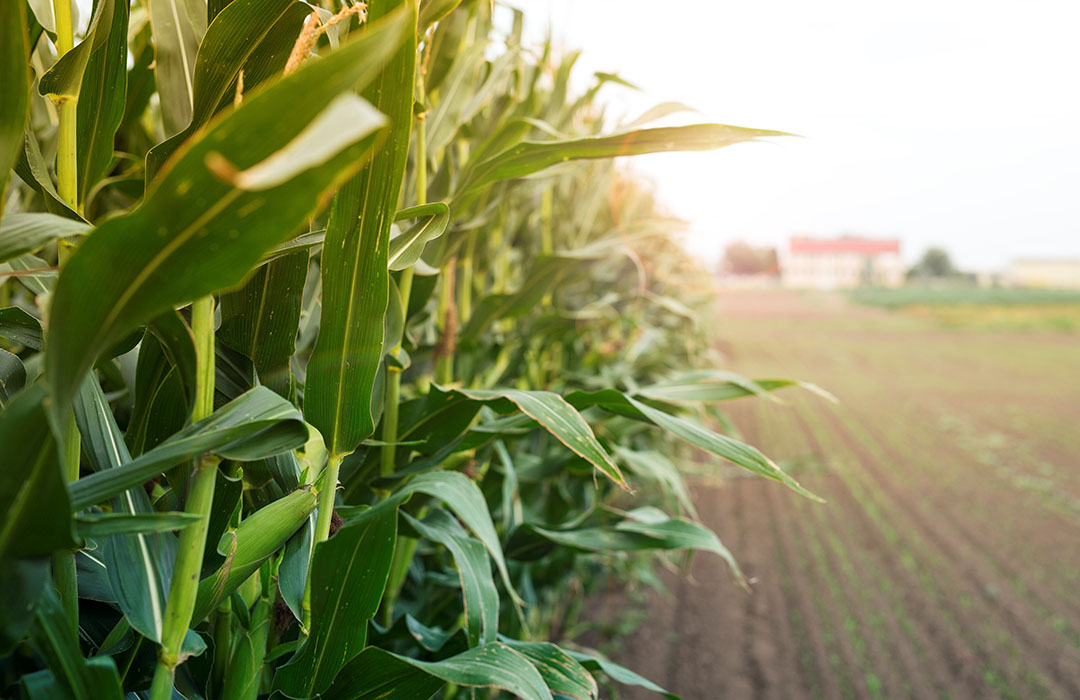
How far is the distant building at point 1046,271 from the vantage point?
51.6 meters

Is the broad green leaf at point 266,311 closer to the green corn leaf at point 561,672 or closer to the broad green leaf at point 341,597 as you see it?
the broad green leaf at point 341,597

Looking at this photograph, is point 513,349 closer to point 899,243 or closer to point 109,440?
point 109,440

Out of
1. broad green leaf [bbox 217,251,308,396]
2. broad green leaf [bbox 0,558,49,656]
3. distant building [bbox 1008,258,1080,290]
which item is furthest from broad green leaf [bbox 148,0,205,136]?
distant building [bbox 1008,258,1080,290]

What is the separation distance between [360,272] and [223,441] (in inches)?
5.9

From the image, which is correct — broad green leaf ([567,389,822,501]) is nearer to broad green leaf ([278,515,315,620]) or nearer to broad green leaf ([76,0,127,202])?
broad green leaf ([278,515,315,620])

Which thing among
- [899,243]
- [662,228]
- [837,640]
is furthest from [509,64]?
[899,243]

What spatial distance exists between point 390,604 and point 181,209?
2.33 feet

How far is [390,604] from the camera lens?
0.90 metres

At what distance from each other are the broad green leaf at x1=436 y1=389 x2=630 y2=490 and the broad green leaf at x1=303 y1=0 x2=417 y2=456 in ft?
0.47

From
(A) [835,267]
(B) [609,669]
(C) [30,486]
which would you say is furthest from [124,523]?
(A) [835,267]

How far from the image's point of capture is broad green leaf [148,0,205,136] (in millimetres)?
547

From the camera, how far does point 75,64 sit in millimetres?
491

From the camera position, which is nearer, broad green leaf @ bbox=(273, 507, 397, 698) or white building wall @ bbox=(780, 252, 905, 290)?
broad green leaf @ bbox=(273, 507, 397, 698)

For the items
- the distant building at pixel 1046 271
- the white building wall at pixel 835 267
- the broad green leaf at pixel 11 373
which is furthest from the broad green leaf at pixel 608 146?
the distant building at pixel 1046 271
